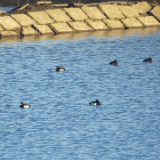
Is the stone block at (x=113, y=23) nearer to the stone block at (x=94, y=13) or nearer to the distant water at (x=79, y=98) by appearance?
the stone block at (x=94, y=13)

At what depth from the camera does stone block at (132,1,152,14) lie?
35688 mm

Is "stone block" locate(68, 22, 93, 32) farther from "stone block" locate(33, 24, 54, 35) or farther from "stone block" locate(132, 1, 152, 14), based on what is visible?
"stone block" locate(132, 1, 152, 14)

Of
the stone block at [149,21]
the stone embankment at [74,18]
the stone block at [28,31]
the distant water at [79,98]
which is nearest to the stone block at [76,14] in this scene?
the stone embankment at [74,18]

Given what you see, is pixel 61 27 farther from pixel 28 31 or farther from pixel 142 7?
pixel 142 7

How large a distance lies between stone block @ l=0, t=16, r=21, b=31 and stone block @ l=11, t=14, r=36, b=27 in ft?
0.71

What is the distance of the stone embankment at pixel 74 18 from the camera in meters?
30.5

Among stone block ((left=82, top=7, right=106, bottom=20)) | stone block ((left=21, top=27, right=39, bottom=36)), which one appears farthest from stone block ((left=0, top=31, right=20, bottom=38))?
stone block ((left=82, top=7, right=106, bottom=20))

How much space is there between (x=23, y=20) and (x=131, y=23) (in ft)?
22.2

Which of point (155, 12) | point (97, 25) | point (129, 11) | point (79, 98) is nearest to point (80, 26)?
point (97, 25)

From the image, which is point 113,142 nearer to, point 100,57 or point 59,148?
point 59,148

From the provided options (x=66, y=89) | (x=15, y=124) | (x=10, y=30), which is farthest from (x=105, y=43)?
(x=15, y=124)

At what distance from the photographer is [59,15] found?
32031 mm

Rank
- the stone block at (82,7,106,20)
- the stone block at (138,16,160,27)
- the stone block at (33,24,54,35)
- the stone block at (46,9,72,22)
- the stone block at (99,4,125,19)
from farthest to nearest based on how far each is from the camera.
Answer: the stone block at (138,16,160,27) → the stone block at (99,4,125,19) → the stone block at (82,7,106,20) → the stone block at (46,9,72,22) → the stone block at (33,24,54,35)

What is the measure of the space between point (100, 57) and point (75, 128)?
10.8 metres
